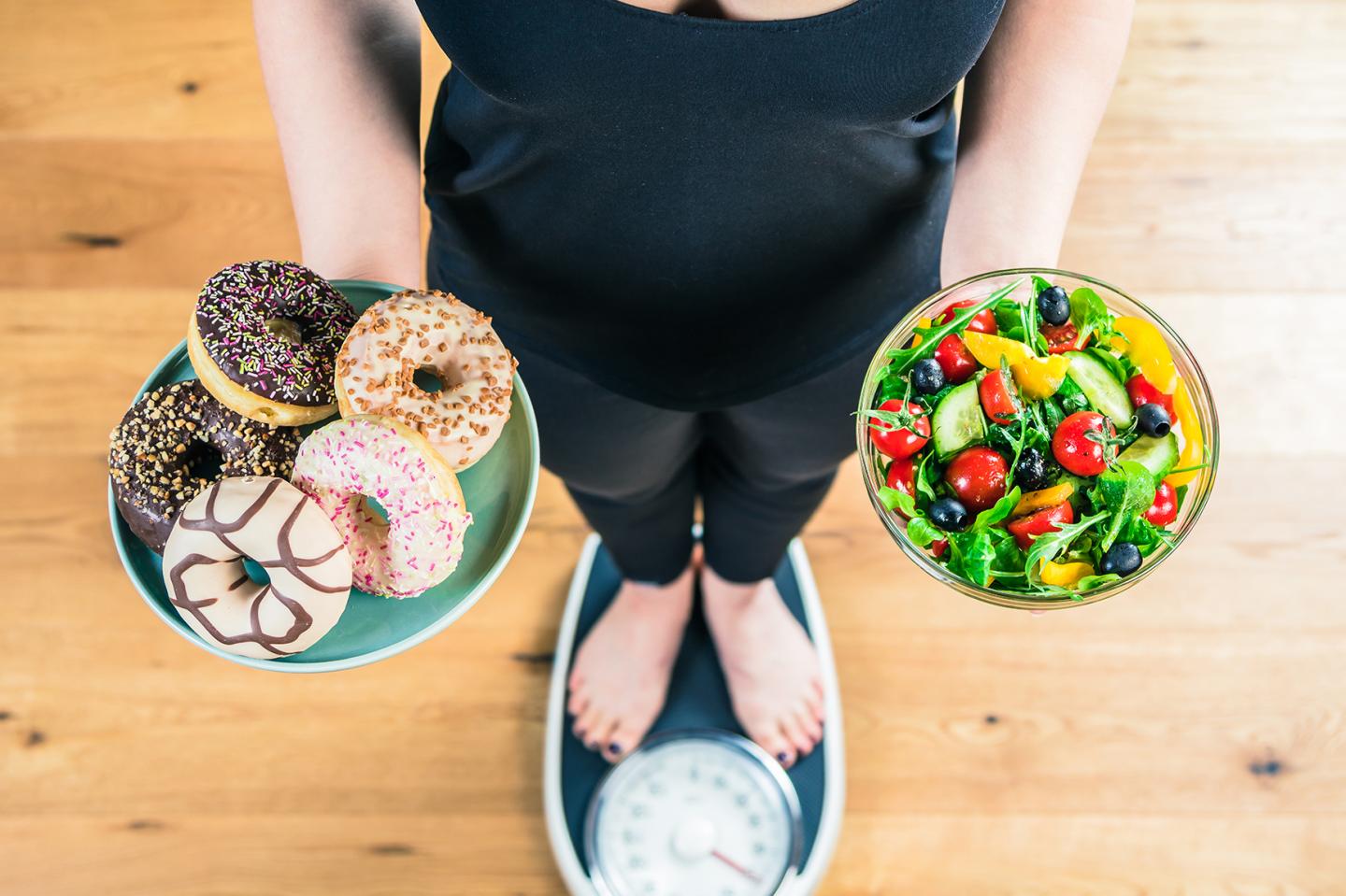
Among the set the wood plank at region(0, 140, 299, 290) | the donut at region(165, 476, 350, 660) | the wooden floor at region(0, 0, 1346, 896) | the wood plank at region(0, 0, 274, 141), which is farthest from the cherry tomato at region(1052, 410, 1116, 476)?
the wood plank at region(0, 0, 274, 141)

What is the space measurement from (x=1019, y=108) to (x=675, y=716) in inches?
40.2

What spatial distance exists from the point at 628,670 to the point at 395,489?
928 millimetres

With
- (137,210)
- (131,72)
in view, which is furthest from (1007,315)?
(131,72)

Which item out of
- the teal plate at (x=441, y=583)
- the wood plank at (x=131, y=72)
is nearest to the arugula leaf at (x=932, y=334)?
the teal plate at (x=441, y=583)

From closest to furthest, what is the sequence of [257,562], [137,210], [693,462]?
[257,562] < [693,462] < [137,210]

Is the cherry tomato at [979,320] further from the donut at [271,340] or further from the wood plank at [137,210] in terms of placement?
the wood plank at [137,210]

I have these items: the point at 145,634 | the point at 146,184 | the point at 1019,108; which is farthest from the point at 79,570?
the point at 1019,108

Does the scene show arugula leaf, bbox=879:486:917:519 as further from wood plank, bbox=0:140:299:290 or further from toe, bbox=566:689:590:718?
wood plank, bbox=0:140:299:290

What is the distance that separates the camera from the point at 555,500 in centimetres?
164

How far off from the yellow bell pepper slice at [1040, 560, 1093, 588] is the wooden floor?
3.03 ft

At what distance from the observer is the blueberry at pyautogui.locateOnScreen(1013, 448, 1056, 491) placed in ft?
2.21

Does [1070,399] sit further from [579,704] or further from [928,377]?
[579,704]

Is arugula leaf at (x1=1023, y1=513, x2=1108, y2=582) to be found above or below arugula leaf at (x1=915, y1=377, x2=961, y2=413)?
below

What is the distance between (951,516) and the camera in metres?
0.67
